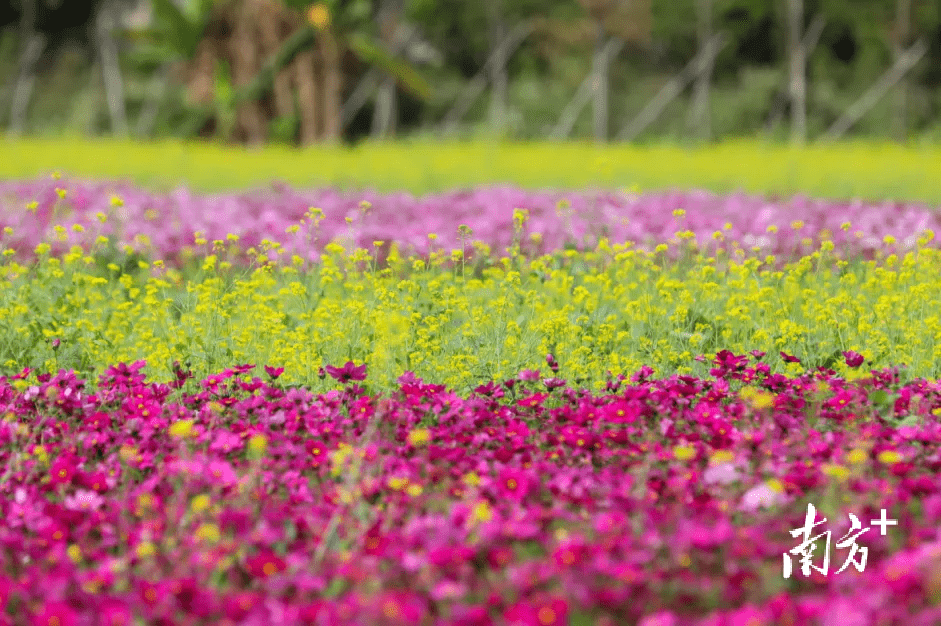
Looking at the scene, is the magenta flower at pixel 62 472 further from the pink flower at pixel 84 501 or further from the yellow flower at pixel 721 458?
the yellow flower at pixel 721 458

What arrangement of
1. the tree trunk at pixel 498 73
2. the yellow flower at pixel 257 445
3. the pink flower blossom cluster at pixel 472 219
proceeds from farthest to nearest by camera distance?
1. the tree trunk at pixel 498 73
2. the pink flower blossom cluster at pixel 472 219
3. the yellow flower at pixel 257 445

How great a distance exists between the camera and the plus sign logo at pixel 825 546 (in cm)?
265

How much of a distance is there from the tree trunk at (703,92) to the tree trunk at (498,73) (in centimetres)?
361

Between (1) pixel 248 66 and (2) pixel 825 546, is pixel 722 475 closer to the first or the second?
(2) pixel 825 546

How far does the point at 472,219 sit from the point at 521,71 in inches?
606

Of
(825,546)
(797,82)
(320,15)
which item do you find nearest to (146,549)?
(825,546)

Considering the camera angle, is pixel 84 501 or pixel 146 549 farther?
pixel 84 501

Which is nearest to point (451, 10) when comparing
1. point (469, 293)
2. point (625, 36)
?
point (625, 36)

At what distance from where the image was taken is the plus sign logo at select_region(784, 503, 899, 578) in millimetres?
2646

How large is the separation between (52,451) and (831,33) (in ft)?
69.1

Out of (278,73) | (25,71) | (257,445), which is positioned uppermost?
(25,71)

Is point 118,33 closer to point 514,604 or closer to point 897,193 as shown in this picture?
point 897,193

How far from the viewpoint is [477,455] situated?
3.49 meters

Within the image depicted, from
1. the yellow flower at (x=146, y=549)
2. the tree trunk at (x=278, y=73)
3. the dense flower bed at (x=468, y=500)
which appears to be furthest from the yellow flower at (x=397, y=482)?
the tree trunk at (x=278, y=73)
